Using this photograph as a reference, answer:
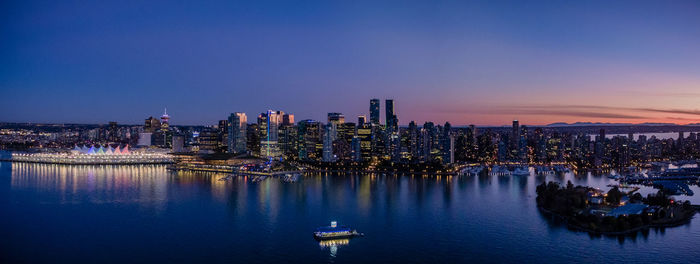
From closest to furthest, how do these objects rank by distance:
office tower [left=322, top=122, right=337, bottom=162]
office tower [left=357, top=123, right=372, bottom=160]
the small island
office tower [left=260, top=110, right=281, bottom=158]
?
the small island < office tower [left=322, top=122, right=337, bottom=162] < office tower [left=357, top=123, right=372, bottom=160] < office tower [left=260, top=110, right=281, bottom=158]

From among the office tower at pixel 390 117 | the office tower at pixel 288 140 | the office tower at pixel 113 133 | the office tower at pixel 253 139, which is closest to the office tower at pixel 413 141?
the office tower at pixel 390 117

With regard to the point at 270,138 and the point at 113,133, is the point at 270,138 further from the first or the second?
the point at 113,133

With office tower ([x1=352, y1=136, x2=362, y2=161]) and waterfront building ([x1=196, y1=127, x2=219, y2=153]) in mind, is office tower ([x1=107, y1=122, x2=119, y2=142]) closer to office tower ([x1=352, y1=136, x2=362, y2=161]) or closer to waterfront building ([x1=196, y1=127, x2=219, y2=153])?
waterfront building ([x1=196, y1=127, x2=219, y2=153])

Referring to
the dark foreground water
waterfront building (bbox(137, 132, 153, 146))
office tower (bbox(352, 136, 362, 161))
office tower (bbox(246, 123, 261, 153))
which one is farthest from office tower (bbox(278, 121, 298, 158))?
the dark foreground water

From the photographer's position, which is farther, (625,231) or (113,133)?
(113,133)

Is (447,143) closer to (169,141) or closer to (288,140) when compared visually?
(288,140)

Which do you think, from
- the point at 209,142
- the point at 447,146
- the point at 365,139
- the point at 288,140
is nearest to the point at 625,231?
the point at 447,146

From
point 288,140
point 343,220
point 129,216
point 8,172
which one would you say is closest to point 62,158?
point 8,172
